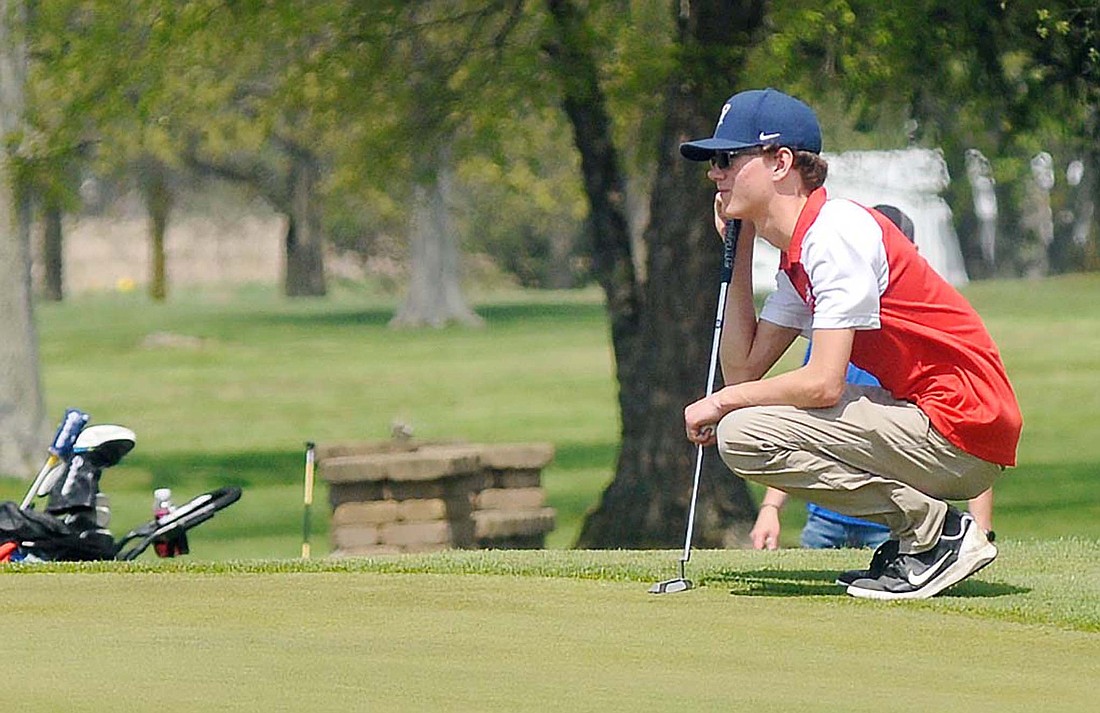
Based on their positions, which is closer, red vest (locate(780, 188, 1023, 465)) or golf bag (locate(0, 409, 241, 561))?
red vest (locate(780, 188, 1023, 465))

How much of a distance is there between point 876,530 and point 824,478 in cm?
280

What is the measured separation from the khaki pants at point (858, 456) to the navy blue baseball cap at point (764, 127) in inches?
30.7

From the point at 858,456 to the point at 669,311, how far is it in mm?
8323

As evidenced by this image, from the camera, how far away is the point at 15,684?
5621 mm

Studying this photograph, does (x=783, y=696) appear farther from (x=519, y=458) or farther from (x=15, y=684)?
(x=519, y=458)

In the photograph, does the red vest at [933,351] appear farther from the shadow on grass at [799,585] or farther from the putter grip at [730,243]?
the shadow on grass at [799,585]

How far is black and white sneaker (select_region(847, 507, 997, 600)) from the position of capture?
725 cm

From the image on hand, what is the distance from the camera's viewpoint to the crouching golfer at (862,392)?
22.9 ft

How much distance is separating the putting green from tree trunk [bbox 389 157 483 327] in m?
44.2

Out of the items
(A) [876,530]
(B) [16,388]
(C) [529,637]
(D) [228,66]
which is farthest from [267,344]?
(C) [529,637]

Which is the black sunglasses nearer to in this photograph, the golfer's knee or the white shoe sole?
the golfer's knee

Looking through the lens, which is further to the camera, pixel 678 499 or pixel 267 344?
pixel 267 344

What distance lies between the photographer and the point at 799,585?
7.70 m

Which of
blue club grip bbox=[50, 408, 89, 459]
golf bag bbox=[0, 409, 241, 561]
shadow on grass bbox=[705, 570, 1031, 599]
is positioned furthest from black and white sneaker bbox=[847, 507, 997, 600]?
blue club grip bbox=[50, 408, 89, 459]
